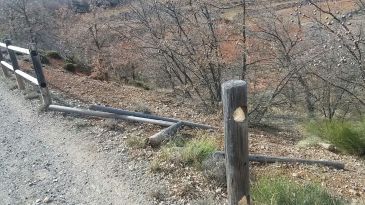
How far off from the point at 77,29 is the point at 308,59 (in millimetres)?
20340

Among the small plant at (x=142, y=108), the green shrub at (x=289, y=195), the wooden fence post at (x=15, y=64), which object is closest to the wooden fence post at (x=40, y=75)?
the small plant at (x=142, y=108)

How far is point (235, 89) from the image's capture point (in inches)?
117

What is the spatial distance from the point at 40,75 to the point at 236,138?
516 centimetres

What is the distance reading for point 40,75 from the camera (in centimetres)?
741

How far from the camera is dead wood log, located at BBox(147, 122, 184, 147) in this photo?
582 centimetres

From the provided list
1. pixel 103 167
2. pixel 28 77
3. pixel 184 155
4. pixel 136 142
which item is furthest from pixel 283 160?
pixel 28 77

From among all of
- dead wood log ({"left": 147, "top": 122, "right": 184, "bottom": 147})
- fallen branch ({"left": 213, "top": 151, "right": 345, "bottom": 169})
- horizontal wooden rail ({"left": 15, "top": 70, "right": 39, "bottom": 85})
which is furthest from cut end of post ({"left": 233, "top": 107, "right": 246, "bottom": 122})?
horizontal wooden rail ({"left": 15, "top": 70, "right": 39, "bottom": 85})

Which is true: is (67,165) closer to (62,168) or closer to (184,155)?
(62,168)

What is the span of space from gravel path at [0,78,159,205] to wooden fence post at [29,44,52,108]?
0.41 meters

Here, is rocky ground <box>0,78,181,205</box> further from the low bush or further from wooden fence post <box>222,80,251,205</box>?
wooden fence post <box>222,80,251,205</box>

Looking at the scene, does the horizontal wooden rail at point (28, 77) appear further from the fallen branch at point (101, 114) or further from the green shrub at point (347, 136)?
the green shrub at point (347, 136)

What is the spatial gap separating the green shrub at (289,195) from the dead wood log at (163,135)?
6.33ft

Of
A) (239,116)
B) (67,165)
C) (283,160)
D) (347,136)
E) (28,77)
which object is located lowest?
(347,136)

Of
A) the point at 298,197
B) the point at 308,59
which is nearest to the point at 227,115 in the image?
the point at 298,197
